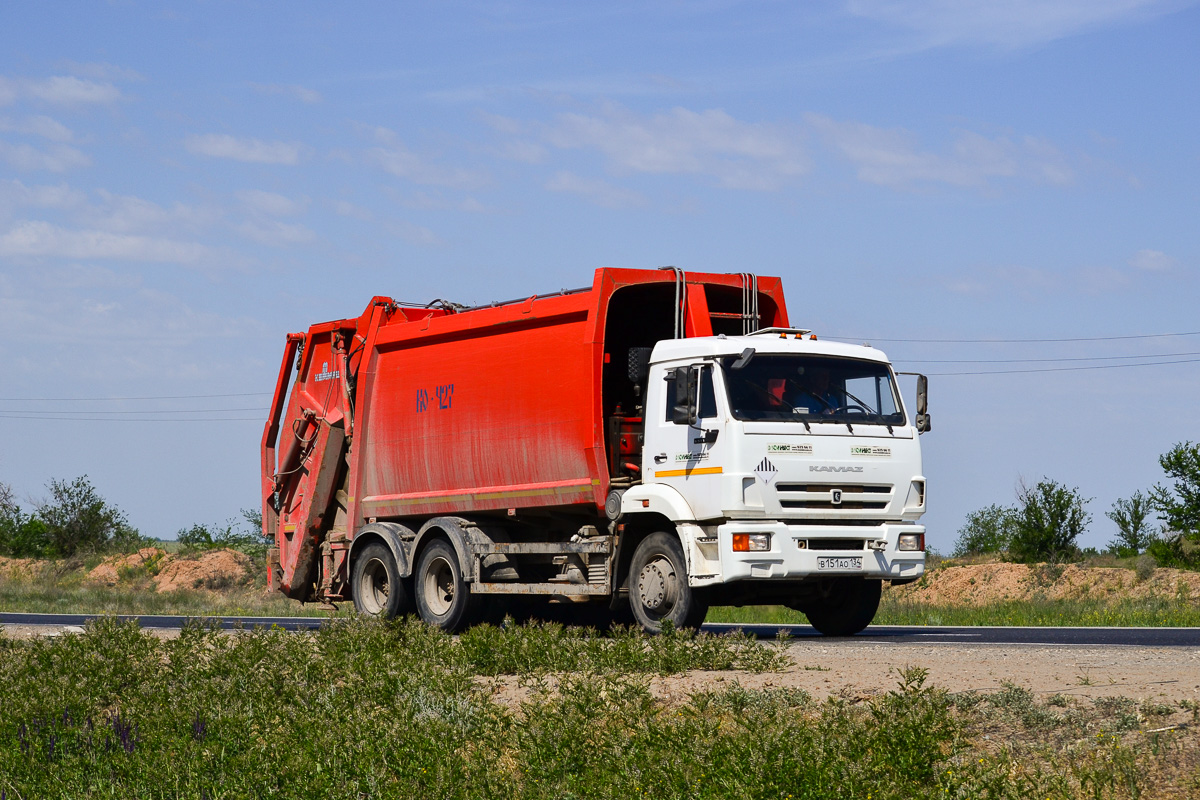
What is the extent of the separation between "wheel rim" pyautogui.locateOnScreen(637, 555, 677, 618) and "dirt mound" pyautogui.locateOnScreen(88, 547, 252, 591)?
96.5 ft

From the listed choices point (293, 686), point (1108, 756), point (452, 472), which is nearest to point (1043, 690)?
point (1108, 756)

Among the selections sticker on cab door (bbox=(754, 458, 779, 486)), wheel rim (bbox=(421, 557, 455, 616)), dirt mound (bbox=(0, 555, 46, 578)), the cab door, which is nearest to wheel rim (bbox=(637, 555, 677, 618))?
the cab door

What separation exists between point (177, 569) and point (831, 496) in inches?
1295

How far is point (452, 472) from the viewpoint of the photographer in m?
15.8

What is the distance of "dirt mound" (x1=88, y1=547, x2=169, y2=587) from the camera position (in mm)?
43031

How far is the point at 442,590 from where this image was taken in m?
16.0

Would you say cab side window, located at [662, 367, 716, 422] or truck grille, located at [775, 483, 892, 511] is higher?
cab side window, located at [662, 367, 716, 422]

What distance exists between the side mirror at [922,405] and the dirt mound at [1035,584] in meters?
15.6

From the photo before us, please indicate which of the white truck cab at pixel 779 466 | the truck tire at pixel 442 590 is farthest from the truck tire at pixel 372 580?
the white truck cab at pixel 779 466

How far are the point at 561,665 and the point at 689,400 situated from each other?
3.98 m

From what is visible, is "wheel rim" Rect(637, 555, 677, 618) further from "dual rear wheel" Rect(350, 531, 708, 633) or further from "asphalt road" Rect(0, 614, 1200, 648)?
"asphalt road" Rect(0, 614, 1200, 648)

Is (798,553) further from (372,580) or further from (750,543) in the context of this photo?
(372,580)

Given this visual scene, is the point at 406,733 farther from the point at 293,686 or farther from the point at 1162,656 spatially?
the point at 1162,656

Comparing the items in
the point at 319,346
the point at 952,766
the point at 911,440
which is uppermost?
the point at 319,346
